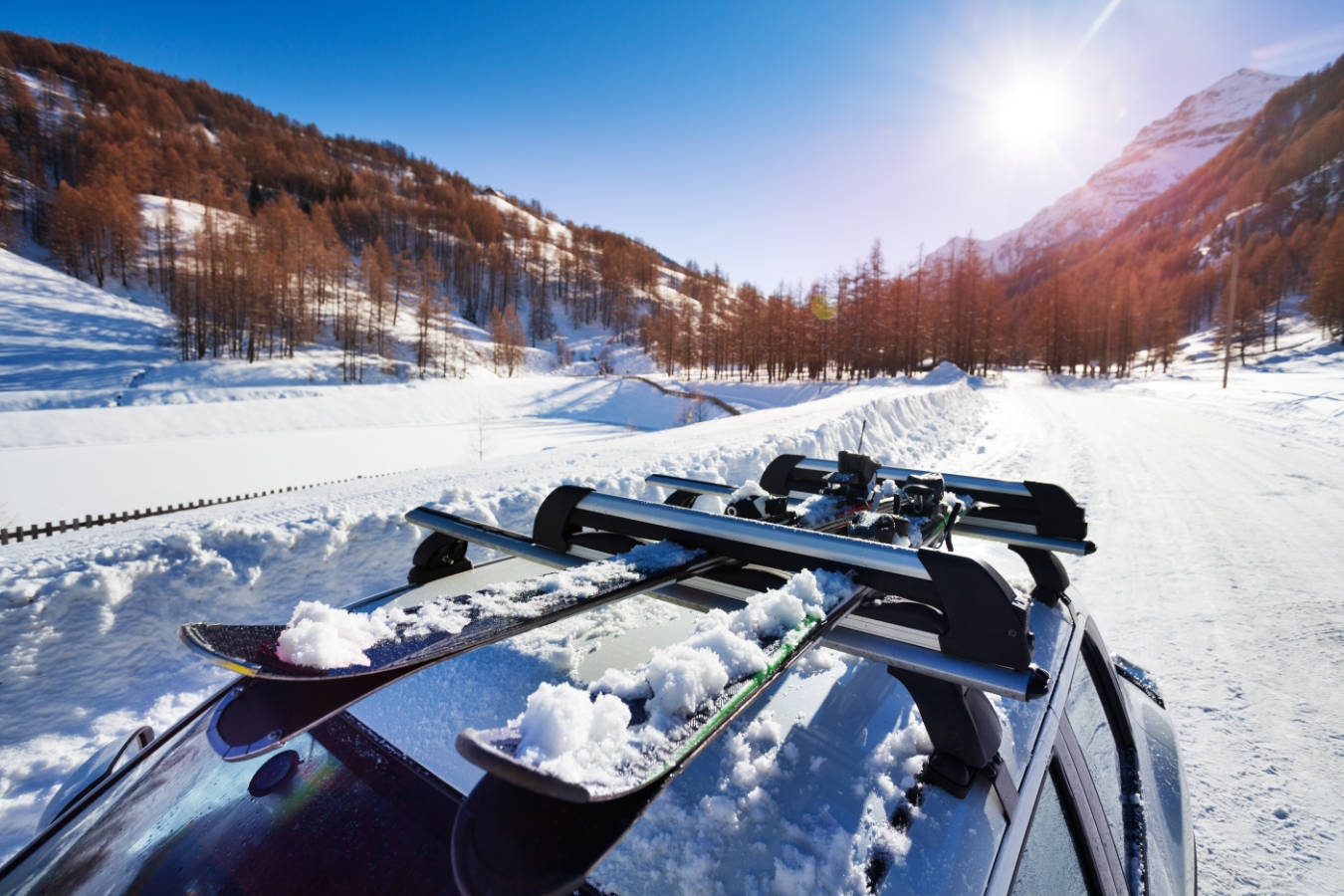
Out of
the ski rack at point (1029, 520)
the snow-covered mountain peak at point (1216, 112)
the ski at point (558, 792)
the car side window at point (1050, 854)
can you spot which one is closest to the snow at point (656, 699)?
the ski at point (558, 792)

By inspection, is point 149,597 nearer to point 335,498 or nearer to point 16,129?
point 335,498

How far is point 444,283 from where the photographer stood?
96.4 m

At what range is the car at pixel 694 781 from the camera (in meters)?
0.81

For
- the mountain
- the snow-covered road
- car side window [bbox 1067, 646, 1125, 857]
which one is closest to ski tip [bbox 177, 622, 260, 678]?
car side window [bbox 1067, 646, 1125, 857]

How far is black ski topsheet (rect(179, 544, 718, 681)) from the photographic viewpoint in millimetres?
797

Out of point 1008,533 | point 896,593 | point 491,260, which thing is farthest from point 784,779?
point 491,260

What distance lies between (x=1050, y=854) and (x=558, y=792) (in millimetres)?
1402

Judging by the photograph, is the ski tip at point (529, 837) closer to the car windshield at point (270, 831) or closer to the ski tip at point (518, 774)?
the ski tip at point (518, 774)

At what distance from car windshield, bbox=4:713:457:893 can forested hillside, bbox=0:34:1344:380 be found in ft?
162

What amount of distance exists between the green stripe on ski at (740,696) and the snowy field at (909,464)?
488 millimetres

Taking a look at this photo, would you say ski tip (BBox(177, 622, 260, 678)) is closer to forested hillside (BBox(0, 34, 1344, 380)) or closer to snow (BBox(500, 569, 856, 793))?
snow (BBox(500, 569, 856, 793))

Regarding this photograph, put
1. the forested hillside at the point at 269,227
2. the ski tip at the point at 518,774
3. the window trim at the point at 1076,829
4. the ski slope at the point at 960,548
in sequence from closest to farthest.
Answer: the ski tip at the point at 518,774, the window trim at the point at 1076,829, the ski slope at the point at 960,548, the forested hillside at the point at 269,227

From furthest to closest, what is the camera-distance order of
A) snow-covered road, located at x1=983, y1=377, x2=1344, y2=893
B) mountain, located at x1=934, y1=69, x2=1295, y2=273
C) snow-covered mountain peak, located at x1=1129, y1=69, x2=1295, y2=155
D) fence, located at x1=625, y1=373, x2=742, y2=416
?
snow-covered mountain peak, located at x1=1129, y1=69, x2=1295, y2=155
mountain, located at x1=934, y1=69, x2=1295, y2=273
fence, located at x1=625, y1=373, x2=742, y2=416
snow-covered road, located at x1=983, y1=377, x2=1344, y2=893

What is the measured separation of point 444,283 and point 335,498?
337 ft
